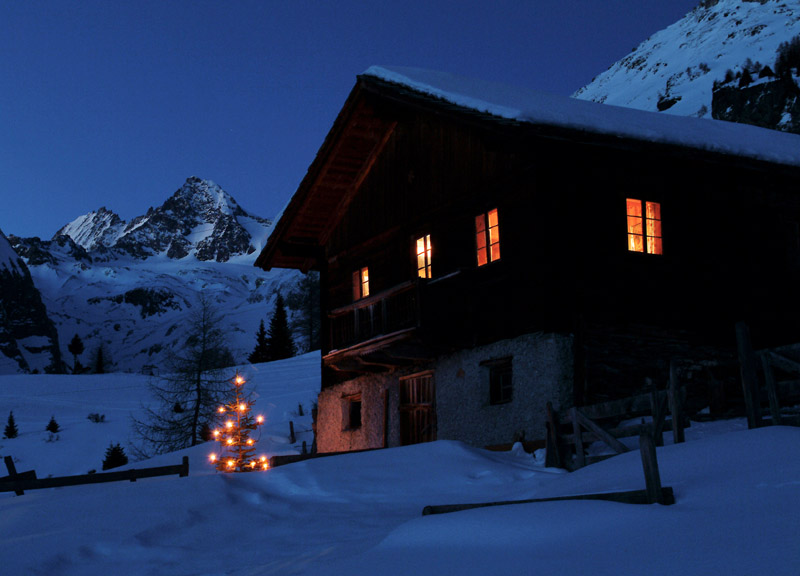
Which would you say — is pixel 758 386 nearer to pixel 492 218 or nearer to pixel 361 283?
pixel 492 218

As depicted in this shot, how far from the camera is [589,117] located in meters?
16.8

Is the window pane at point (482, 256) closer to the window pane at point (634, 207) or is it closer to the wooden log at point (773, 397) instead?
the window pane at point (634, 207)

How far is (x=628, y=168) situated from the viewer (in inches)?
675

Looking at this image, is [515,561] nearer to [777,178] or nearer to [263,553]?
[263,553]

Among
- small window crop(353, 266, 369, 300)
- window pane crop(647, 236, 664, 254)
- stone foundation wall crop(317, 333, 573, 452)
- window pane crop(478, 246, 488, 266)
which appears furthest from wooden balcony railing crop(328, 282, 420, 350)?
window pane crop(647, 236, 664, 254)

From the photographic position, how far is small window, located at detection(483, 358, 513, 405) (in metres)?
17.5

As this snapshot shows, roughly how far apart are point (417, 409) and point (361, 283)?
424 centimetres

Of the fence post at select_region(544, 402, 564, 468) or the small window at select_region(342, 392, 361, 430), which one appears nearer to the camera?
the fence post at select_region(544, 402, 564, 468)

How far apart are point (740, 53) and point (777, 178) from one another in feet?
220

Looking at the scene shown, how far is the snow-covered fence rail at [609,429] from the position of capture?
12.2 meters

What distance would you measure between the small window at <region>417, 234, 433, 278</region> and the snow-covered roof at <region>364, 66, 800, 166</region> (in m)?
3.61

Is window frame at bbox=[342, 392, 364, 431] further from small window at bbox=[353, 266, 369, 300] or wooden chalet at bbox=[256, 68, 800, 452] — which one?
small window at bbox=[353, 266, 369, 300]

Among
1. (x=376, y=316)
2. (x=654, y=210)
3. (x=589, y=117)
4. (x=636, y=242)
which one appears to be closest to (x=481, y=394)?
(x=376, y=316)

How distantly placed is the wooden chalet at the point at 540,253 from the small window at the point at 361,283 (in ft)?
→ 2.64
